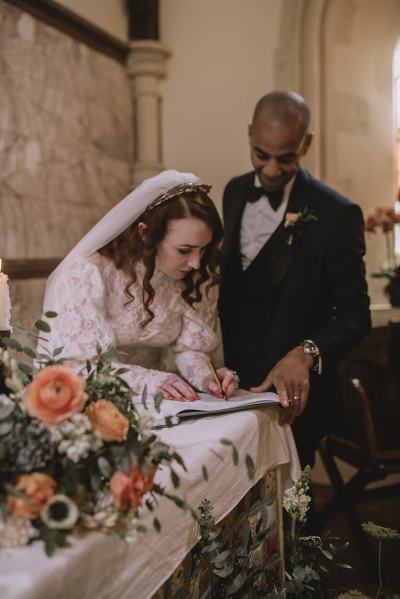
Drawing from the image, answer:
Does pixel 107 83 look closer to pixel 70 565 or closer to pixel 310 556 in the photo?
pixel 310 556

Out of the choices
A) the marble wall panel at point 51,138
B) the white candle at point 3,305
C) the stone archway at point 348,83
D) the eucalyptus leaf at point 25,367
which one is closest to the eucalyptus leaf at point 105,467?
the eucalyptus leaf at point 25,367

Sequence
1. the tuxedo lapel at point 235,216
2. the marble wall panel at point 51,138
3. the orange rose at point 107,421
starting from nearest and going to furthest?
the orange rose at point 107,421 < the tuxedo lapel at point 235,216 < the marble wall panel at point 51,138

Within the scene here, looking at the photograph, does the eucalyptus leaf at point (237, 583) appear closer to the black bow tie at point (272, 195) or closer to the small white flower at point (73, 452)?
the small white flower at point (73, 452)

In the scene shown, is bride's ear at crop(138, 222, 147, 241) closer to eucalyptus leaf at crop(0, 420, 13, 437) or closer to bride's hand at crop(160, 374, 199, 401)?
bride's hand at crop(160, 374, 199, 401)

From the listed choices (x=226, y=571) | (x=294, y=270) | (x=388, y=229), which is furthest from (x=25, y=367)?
(x=388, y=229)

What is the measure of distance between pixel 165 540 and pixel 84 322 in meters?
0.88

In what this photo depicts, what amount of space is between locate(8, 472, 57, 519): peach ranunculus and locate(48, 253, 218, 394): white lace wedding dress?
0.78 metres

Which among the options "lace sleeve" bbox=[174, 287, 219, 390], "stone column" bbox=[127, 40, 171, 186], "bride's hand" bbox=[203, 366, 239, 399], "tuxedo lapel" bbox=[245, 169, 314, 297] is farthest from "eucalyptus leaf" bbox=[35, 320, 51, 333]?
"stone column" bbox=[127, 40, 171, 186]

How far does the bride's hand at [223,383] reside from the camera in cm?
194

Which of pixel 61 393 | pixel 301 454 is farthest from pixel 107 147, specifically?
pixel 61 393

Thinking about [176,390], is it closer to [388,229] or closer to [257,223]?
[257,223]

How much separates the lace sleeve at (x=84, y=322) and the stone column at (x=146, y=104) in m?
2.80

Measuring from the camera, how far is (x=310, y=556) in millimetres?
1770

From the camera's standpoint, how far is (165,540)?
47.7 inches
